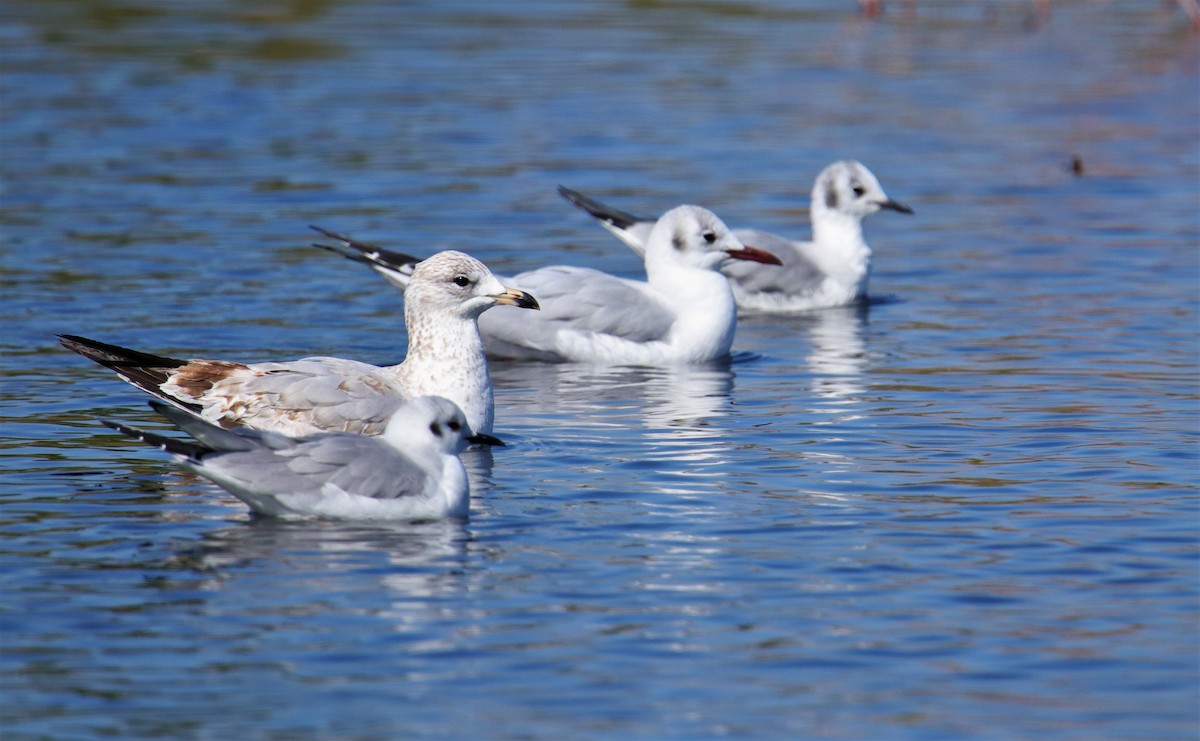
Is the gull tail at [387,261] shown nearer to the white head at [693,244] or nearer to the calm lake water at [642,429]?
the calm lake water at [642,429]

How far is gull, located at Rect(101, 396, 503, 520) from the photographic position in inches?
375

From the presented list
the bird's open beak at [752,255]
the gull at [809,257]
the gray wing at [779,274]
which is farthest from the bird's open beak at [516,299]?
the gray wing at [779,274]

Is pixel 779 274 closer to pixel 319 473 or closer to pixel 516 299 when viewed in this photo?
pixel 516 299

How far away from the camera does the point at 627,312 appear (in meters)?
14.3

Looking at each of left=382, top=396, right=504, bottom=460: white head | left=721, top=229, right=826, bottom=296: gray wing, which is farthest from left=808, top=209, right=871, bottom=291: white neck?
left=382, top=396, right=504, bottom=460: white head

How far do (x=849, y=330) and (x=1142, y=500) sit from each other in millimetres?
5593

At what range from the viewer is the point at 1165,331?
48.6 ft

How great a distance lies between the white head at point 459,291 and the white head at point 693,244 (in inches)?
127

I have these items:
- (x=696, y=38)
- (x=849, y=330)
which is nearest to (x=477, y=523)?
(x=849, y=330)

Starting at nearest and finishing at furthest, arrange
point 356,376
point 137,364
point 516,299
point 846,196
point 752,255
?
1. point 356,376
2. point 137,364
3. point 516,299
4. point 752,255
5. point 846,196

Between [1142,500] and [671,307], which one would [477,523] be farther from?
[671,307]

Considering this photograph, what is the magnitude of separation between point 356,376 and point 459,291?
0.90 m

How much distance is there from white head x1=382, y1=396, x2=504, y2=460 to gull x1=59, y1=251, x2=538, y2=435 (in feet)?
2.52

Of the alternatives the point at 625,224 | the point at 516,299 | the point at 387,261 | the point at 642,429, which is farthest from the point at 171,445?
the point at 625,224
